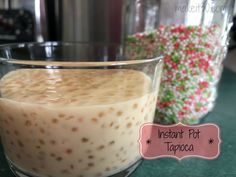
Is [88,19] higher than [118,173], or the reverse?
[88,19]

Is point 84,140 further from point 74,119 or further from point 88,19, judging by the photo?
point 88,19

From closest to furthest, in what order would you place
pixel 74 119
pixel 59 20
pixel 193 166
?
pixel 74 119
pixel 193 166
pixel 59 20

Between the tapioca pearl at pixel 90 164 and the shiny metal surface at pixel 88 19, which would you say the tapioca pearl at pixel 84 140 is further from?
the shiny metal surface at pixel 88 19

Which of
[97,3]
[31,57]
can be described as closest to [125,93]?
[31,57]

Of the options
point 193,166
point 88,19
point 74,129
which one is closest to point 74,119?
point 74,129

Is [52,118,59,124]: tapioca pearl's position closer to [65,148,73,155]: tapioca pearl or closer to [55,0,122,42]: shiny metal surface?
[65,148,73,155]: tapioca pearl

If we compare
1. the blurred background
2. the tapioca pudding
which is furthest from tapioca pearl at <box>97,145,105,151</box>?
the blurred background

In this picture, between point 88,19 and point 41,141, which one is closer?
point 41,141

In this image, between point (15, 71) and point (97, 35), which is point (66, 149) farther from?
point (97, 35)

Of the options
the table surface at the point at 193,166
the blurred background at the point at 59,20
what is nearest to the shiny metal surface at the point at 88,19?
the blurred background at the point at 59,20

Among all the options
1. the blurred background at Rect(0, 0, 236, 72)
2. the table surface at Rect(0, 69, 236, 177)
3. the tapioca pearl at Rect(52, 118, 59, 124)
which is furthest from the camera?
the blurred background at Rect(0, 0, 236, 72)

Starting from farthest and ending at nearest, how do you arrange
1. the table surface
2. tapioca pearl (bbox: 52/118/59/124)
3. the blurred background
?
the blurred background < the table surface < tapioca pearl (bbox: 52/118/59/124)
